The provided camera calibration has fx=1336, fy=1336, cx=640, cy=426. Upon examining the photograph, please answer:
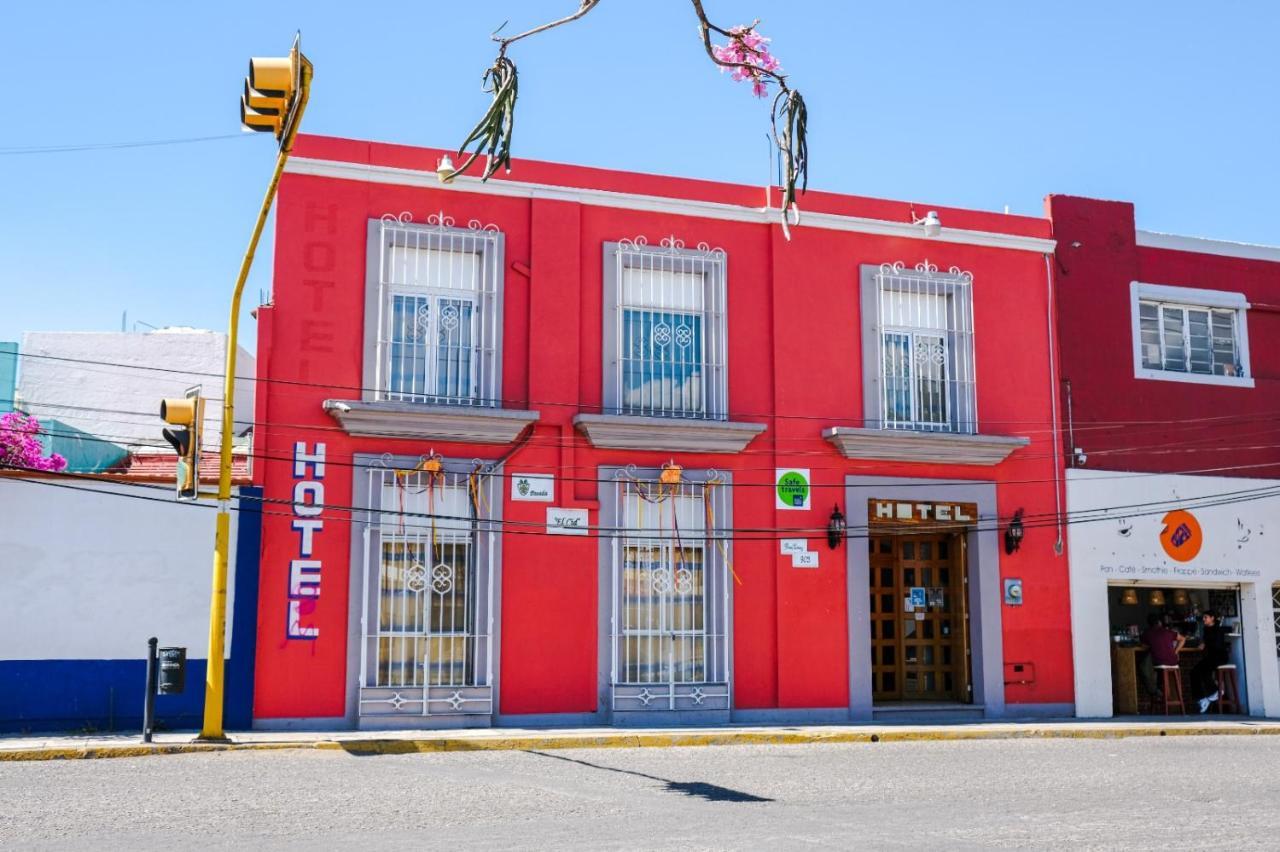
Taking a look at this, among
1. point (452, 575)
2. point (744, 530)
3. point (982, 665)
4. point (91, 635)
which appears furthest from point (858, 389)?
point (91, 635)

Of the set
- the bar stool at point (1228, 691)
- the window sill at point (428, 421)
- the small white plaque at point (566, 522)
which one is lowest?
the bar stool at point (1228, 691)

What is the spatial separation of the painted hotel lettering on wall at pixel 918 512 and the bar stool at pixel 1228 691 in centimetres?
439

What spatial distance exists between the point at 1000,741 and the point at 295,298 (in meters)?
9.12

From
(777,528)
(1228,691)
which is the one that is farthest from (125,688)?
(1228,691)

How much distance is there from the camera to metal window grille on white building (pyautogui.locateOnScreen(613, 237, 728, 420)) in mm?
16031

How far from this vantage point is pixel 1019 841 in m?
7.95

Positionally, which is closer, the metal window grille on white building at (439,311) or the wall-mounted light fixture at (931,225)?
the metal window grille on white building at (439,311)

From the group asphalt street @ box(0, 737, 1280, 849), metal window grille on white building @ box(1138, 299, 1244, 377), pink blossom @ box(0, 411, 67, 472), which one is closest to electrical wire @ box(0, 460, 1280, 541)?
pink blossom @ box(0, 411, 67, 472)

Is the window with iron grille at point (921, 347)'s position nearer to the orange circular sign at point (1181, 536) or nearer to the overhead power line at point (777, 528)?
the overhead power line at point (777, 528)

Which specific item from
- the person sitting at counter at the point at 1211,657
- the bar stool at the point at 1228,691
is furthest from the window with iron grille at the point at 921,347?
the bar stool at the point at 1228,691

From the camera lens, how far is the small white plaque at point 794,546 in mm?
16172

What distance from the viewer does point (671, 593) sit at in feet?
51.9

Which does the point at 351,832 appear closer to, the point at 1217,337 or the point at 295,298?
Result: the point at 295,298

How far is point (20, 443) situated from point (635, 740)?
284 inches
